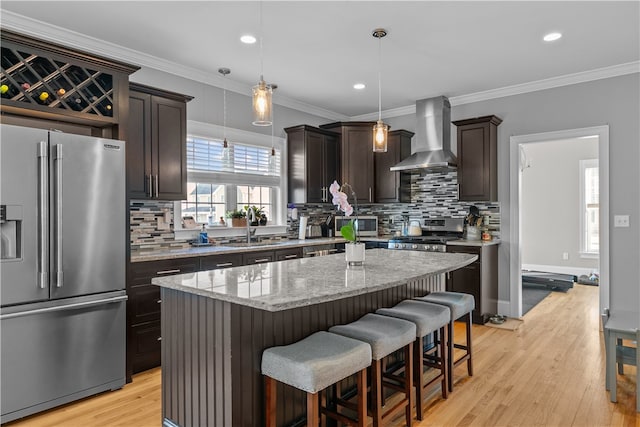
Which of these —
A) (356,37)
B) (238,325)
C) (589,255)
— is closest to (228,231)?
(356,37)

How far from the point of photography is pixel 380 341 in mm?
2053

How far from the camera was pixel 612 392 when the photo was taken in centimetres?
267

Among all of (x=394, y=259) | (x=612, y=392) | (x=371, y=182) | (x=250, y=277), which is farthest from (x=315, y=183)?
(x=612, y=392)

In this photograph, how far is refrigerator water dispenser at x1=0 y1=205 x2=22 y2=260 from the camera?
2426mm

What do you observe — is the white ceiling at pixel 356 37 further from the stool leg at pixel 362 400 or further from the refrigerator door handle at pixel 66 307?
the stool leg at pixel 362 400

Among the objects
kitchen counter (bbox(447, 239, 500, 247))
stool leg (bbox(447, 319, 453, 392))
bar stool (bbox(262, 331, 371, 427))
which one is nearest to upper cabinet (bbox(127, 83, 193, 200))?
bar stool (bbox(262, 331, 371, 427))

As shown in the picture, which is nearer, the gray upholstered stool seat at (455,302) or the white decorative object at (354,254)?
the white decorative object at (354,254)

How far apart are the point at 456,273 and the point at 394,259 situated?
2.11m

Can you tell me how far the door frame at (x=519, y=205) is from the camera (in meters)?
4.20

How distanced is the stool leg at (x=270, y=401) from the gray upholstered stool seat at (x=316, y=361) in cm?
6

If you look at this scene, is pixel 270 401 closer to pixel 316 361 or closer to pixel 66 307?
pixel 316 361

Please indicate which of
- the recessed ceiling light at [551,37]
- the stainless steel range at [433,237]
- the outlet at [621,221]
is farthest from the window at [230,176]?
the outlet at [621,221]

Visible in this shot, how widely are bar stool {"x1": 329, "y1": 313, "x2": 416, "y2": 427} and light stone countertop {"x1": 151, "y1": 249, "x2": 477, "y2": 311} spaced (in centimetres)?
30

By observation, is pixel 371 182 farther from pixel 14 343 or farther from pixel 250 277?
pixel 14 343
